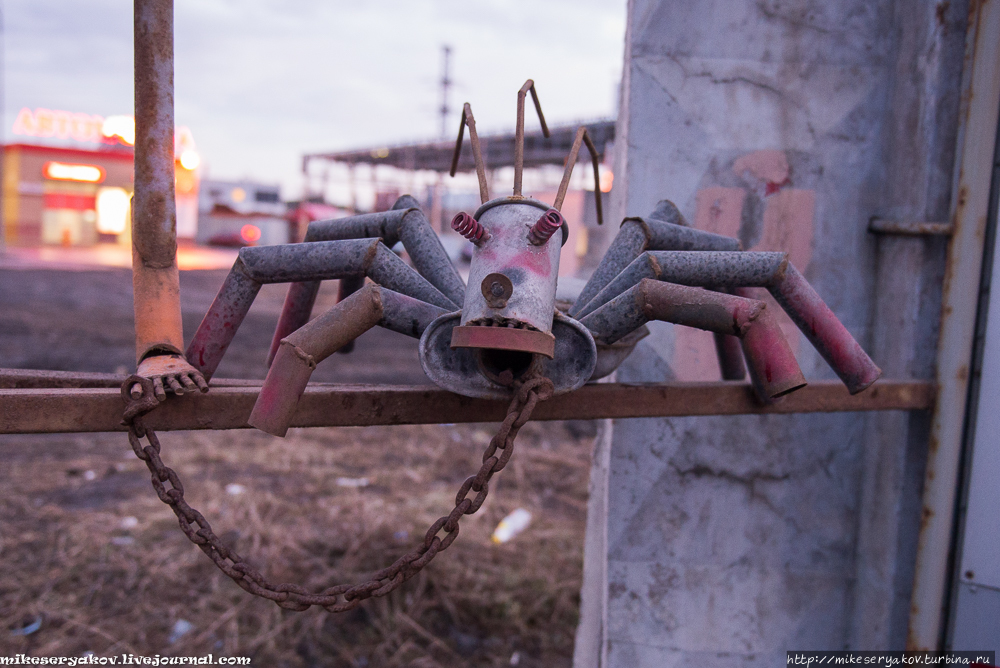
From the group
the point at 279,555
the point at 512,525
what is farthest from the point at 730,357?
the point at 279,555

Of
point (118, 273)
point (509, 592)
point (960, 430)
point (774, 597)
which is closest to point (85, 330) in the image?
point (118, 273)

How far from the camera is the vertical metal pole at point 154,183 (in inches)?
67.1

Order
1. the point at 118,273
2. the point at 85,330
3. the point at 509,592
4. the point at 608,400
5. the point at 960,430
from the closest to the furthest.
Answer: the point at 608,400 → the point at 960,430 → the point at 509,592 → the point at 85,330 → the point at 118,273

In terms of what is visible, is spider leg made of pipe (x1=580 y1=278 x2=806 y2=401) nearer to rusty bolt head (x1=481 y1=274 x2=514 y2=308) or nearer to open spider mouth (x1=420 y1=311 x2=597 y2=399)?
open spider mouth (x1=420 y1=311 x2=597 y2=399)

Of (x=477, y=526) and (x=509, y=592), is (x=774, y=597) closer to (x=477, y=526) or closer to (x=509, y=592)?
(x=509, y=592)

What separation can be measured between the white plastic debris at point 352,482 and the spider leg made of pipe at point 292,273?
329 centimetres

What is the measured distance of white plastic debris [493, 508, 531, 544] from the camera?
4410 mm

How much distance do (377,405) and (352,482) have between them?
3.53 m

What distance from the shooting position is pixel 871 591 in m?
2.67

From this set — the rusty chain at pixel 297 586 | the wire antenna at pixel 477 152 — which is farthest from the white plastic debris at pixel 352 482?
the rusty chain at pixel 297 586

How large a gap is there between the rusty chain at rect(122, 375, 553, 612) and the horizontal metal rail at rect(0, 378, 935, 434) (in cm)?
7

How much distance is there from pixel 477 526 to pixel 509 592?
734 mm

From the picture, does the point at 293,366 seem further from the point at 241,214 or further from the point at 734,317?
the point at 241,214

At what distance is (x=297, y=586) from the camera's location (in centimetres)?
143
